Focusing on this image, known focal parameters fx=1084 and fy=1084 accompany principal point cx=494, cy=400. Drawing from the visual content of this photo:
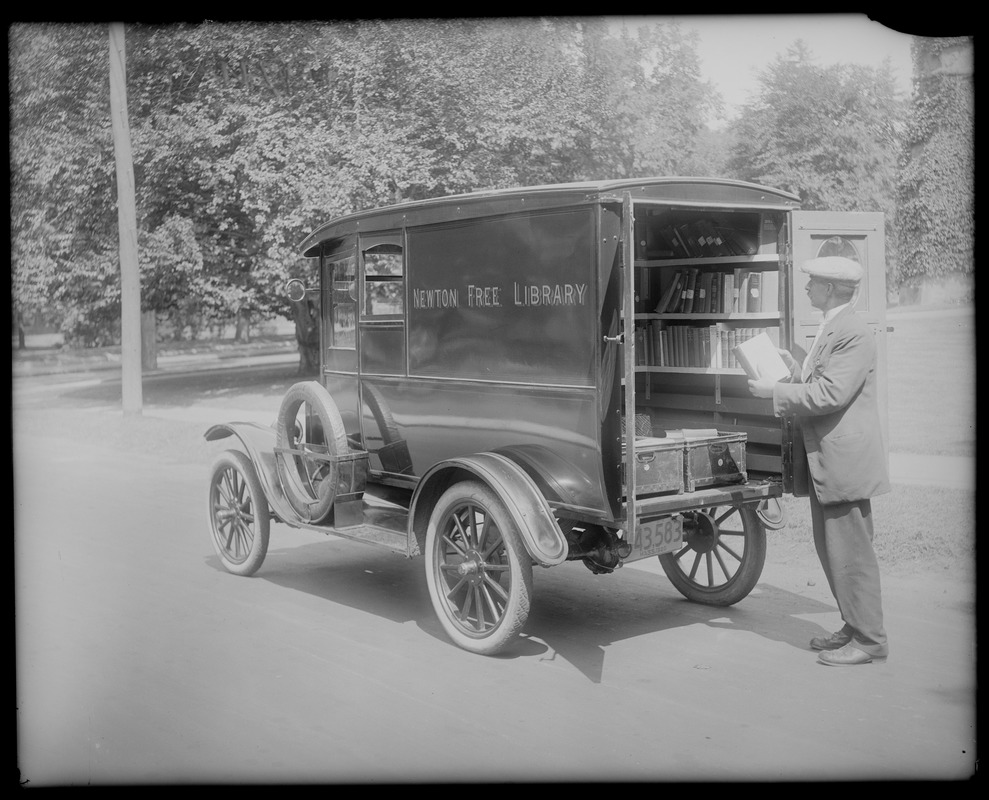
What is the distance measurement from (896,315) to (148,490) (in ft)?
51.8

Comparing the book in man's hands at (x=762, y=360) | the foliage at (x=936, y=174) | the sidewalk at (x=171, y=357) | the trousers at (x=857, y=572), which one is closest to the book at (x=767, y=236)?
the book in man's hands at (x=762, y=360)

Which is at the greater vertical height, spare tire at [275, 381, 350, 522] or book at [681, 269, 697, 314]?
book at [681, 269, 697, 314]

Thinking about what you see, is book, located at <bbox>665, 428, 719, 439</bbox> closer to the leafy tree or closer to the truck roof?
the truck roof

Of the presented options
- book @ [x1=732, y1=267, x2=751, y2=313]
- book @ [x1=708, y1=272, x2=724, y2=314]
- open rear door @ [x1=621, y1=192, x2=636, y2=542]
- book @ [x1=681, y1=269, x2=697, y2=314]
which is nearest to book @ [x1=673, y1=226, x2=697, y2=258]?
book @ [x1=681, y1=269, x2=697, y2=314]

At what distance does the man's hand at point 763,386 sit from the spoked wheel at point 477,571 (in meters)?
1.45

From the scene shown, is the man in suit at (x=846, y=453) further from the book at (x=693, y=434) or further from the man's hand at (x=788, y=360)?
Answer: the book at (x=693, y=434)

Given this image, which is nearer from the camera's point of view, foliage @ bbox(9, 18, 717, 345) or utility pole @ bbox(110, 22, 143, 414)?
utility pole @ bbox(110, 22, 143, 414)

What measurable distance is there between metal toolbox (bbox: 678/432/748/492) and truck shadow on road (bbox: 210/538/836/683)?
85 centimetres

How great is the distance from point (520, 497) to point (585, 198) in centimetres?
151

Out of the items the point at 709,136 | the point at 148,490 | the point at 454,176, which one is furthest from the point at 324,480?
the point at 709,136

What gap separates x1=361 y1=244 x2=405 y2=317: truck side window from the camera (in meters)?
7.00

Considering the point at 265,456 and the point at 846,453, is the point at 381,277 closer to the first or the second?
the point at 265,456

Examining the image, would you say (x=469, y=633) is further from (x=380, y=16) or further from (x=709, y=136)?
(x=709, y=136)

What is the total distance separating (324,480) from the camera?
6848 millimetres
